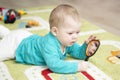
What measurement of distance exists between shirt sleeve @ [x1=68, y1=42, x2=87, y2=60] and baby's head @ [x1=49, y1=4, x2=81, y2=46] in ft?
0.50

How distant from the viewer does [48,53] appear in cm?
126

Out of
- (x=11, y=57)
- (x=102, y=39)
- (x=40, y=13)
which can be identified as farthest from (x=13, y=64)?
(x=40, y=13)

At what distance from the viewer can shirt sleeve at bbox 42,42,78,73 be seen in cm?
125

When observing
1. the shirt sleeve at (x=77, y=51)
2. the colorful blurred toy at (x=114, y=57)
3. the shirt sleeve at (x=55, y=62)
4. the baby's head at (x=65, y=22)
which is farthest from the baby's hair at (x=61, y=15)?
the colorful blurred toy at (x=114, y=57)

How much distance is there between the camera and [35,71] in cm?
131

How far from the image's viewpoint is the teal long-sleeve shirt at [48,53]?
4.12 ft

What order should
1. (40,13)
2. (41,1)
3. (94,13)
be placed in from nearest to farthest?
(40,13) → (94,13) → (41,1)

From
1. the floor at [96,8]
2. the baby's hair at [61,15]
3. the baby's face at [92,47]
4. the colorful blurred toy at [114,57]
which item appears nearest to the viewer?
the baby's hair at [61,15]

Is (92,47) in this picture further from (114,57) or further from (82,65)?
(114,57)

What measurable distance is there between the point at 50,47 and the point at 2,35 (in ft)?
1.51

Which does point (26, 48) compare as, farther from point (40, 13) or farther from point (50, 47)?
point (40, 13)

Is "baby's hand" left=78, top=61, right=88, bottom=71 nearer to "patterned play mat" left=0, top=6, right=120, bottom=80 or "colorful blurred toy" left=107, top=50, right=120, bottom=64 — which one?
"patterned play mat" left=0, top=6, right=120, bottom=80

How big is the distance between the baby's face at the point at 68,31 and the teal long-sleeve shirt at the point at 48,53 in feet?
0.11

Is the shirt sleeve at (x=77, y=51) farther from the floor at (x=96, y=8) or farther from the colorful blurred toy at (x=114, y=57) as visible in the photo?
the floor at (x=96, y=8)
